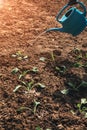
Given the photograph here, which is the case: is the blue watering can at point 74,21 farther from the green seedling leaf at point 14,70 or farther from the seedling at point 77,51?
the green seedling leaf at point 14,70

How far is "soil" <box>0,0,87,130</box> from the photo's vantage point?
11.4 feet

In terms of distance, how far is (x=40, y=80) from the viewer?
13.3 ft

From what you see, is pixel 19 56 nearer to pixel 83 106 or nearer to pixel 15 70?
pixel 15 70

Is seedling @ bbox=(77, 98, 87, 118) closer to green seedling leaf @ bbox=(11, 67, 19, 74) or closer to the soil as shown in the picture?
the soil

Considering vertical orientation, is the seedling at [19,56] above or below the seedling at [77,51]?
below

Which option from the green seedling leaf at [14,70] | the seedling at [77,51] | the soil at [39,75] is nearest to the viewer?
Result: the soil at [39,75]

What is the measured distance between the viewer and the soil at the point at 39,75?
348 centimetres

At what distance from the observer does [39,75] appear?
413cm

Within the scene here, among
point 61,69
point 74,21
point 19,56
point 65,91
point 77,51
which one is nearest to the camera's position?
point 65,91

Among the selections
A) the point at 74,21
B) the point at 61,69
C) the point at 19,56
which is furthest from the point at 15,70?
the point at 74,21

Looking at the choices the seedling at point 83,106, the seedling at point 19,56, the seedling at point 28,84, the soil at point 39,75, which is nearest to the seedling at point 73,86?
the soil at point 39,75

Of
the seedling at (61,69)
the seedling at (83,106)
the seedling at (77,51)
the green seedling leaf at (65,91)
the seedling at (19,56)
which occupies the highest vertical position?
the seedling at (77,51)

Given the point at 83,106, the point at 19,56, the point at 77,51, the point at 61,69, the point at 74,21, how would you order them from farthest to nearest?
the point at 77,51 < the point at 19,56 < the point at 61,69 < the point at 74,21 < the point at 83,106

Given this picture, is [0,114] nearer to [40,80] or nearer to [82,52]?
[40,80]
